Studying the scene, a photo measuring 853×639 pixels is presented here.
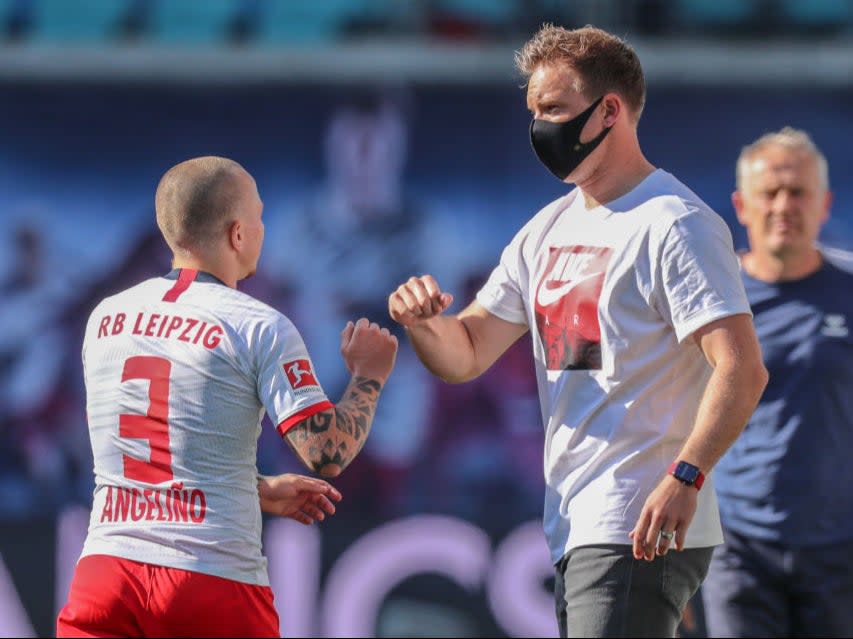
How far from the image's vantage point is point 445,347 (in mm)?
3594

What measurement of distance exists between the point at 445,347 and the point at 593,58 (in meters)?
0.81

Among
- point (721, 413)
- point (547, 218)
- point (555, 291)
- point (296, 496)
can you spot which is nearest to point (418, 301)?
point (555, 291)

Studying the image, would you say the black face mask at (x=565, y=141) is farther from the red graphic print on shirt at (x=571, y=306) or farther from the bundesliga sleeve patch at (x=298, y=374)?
the bundesliga sleeve patch at (x=298, y=374)

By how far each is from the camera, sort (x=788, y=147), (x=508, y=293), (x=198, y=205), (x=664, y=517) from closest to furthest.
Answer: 1. (x=664, y=517)
2. (x=198, y=205)
3. (x=508, y=293)
4. (x=788, y=147)

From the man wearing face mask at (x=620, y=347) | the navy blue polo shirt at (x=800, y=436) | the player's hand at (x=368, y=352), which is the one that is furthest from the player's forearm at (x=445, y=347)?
the navy blue polo shirt at (x=800, y=436)

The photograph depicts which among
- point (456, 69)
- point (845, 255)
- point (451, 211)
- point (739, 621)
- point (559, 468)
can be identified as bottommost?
point (739, 621)

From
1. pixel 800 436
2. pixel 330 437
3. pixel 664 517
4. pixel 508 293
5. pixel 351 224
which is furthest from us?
pixel 351 224

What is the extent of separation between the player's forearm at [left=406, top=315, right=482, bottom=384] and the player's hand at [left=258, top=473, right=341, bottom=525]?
428 millimetres

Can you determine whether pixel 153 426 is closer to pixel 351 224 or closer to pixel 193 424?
pixel 193 424

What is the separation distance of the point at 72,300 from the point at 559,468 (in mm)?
4521

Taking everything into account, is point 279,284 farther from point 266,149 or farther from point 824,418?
point 824,418

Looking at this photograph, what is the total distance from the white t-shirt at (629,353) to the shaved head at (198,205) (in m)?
0.81

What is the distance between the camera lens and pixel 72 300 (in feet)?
24.0

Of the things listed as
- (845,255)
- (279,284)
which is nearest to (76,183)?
(279,284)
